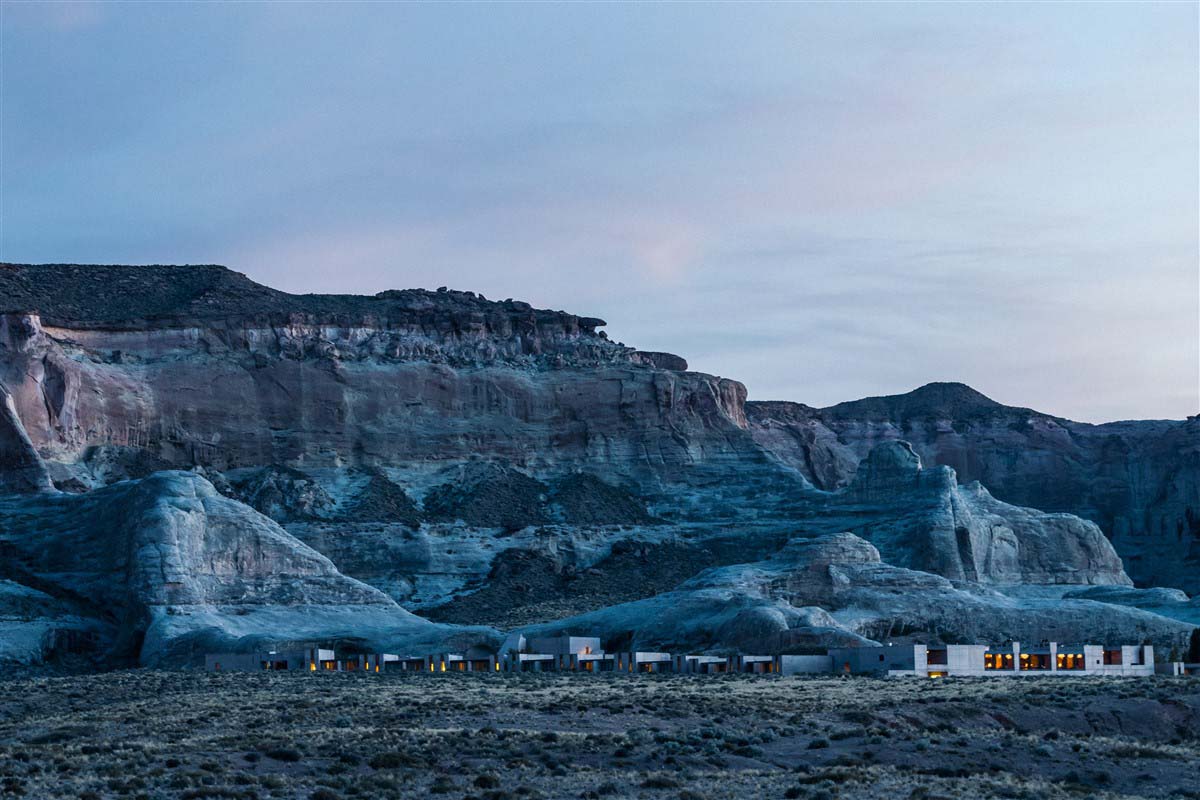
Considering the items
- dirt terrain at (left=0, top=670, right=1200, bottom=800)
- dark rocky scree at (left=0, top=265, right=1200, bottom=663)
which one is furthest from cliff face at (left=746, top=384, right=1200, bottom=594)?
dirt terrain at (left=0, top=670, right=1200, bottom=800)

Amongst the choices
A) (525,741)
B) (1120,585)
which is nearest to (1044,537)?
(1120,585)

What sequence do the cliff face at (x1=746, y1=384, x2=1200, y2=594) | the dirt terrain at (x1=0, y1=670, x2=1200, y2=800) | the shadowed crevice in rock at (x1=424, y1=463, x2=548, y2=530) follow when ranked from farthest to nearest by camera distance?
the cliff face at (x1=746, y1=384, x2=1200, y2=594) < the shadowed crevice in rock at (x1=424, y1=463, x2=548, y2=530) < the dirt terrain at (x1=0, y1=670, x2=1200, y2=800)

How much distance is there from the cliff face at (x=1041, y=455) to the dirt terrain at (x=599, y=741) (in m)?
96.8

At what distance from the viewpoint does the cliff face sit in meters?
166

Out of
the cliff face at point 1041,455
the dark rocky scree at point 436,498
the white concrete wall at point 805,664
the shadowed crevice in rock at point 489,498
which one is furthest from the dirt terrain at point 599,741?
the cliff face at point 1041,455

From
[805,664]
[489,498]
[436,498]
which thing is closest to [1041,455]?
[489,498]

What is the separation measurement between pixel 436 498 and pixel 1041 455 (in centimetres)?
6639

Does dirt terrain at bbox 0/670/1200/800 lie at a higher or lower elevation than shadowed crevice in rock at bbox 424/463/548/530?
lower

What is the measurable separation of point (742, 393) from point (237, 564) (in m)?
68.7

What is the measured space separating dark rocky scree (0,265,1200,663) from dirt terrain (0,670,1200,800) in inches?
934

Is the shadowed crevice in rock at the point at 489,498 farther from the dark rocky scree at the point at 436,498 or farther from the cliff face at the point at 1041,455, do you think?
the cliff face at the point at 1041,455

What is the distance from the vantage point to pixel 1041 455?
181875mm

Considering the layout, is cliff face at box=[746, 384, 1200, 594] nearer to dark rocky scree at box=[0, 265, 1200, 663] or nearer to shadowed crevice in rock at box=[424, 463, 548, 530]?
dark rocky scree at box=[0, 265, 1200, 663]

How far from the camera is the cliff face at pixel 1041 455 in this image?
544 ft
